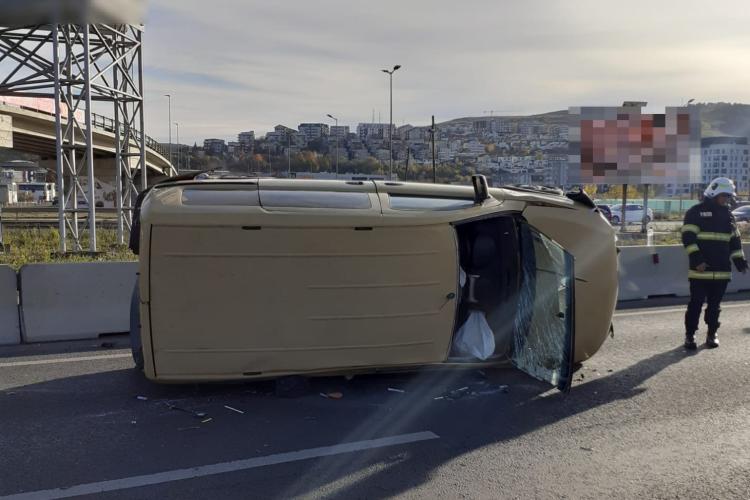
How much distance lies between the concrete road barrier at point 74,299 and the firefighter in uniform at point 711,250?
251 inches

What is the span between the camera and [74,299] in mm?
7258

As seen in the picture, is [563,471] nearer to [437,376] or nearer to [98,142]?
[437,376]

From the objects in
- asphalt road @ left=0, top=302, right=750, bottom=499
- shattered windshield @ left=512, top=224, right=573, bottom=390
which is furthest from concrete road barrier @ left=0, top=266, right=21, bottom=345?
shattered windshield @ left=512, top=224, right=573, bottom=390

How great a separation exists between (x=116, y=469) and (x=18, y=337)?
12.9 ft

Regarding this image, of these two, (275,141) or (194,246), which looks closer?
(194,246)

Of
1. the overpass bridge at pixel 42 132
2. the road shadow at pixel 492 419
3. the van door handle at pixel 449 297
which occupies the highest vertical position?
the overpass bridge at pixel 42 132

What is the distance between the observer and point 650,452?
4.27 metres

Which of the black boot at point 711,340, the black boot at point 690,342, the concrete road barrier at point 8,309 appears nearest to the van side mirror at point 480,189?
the black boot at point 690,342

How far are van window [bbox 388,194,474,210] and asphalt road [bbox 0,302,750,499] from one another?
1578mm

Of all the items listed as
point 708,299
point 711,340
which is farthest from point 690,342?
point 708,299

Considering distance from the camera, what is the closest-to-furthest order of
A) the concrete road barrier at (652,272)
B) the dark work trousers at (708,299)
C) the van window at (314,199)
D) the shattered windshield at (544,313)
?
the van window at (314,199)
the shattered windshield at (544,313)
the dark work trousers at (708,299)
the concrete road barrier at (652,272)

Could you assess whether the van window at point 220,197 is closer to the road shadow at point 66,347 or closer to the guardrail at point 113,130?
the road shadow at point 66,347

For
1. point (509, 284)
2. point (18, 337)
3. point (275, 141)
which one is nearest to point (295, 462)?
point (509, 284)

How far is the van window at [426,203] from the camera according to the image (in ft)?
16.8
